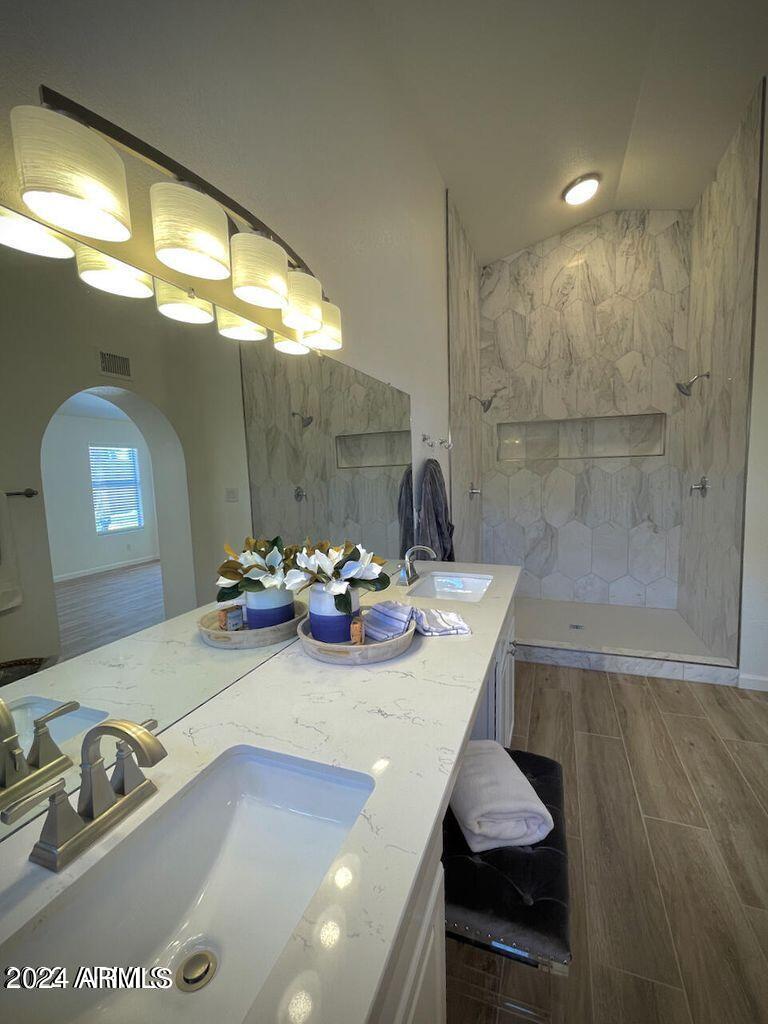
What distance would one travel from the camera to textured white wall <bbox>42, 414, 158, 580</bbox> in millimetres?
718

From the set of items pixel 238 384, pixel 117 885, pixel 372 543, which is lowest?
pixel 117 885

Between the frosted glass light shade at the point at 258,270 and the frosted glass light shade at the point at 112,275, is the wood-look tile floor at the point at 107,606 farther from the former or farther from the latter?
the frosted glass light shade at the point at 258,270

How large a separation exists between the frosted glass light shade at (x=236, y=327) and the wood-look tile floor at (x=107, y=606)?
0.62 m

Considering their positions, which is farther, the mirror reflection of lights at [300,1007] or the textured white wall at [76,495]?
the textured white wall at [76,495]

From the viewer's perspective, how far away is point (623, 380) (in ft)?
11.4

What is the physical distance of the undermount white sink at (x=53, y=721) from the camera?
664mm

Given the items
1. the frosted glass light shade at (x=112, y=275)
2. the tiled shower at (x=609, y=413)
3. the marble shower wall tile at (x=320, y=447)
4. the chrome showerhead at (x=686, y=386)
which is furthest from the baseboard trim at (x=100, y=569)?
the chrome showerhead at (x=686, y=386)

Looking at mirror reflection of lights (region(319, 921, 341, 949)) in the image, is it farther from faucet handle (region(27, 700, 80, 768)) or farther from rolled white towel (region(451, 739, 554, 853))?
rolled white towel (region(451, 739, 554, 853))

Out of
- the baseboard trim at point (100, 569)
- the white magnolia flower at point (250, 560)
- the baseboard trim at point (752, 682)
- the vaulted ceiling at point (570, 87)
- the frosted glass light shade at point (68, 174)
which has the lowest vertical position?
the baseboard trim at point (752, 682)

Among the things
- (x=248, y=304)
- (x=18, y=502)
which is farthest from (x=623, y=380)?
(x=18, y=502)

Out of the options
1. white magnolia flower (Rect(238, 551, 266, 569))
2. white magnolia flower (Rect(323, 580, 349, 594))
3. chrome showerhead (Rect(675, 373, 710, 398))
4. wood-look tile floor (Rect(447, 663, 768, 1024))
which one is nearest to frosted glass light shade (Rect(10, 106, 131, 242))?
white magnolia flower (Rect(238, 551, 266, 569))

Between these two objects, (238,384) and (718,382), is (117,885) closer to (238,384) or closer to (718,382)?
(238,384)

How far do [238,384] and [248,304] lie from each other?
0.23 metres

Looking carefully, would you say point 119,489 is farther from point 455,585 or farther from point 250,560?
point 455,585
